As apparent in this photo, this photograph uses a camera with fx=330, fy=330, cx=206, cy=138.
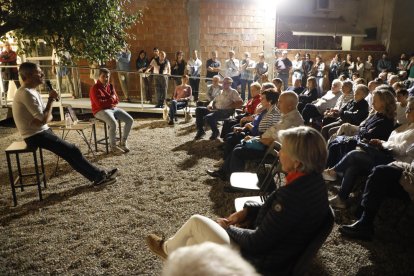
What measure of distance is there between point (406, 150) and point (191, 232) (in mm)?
2663

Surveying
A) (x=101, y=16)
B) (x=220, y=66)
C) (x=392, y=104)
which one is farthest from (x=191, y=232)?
(x=220, y=66)

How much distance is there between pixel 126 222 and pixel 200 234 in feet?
6.02

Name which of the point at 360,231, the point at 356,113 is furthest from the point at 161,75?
the point at 360,231

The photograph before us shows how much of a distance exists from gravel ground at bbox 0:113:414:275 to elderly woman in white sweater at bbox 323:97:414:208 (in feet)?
1.28

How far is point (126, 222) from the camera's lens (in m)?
3.77

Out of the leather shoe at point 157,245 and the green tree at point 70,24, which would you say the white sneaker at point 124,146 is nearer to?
the green tree at point 70,24

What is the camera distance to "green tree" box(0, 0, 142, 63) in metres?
4.27

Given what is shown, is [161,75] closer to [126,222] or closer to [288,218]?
[126,222]

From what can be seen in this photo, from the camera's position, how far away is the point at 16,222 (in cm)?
384

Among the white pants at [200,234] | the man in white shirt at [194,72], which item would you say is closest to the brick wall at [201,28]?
the man in white shirt at [194,72]

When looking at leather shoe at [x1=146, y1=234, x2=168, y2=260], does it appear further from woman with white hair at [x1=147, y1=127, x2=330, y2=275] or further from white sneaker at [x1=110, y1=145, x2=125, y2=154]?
white sneaker at [x1=110, y1=145, x2=125, y2=154]

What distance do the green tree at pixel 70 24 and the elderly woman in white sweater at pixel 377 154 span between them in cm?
388

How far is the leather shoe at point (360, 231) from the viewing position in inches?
133

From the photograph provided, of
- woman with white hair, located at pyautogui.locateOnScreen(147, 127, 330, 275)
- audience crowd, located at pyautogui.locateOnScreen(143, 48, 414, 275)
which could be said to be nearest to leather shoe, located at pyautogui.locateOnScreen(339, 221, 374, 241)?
audience crowd, located at pyautogui.locateOnScreen(143, 48, 414, 275)
